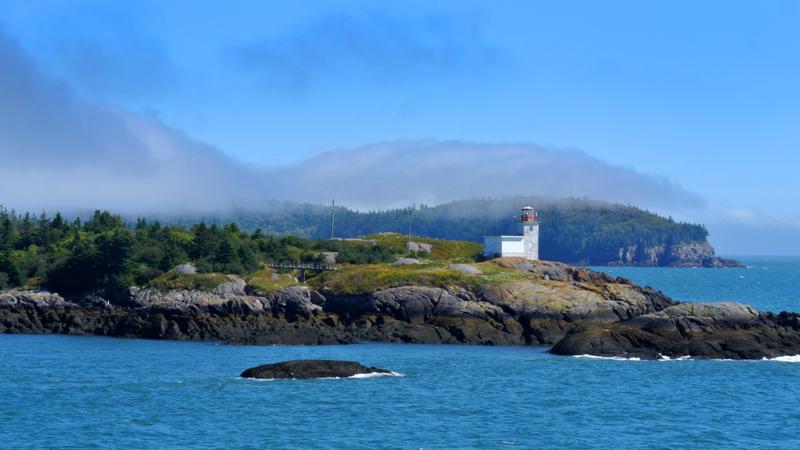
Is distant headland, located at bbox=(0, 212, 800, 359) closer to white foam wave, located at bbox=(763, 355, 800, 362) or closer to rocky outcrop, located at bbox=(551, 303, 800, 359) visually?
rocky outcrop, located at bbox=(551, 303, 800, 359)

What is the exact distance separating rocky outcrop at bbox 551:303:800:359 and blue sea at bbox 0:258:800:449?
2.35 m

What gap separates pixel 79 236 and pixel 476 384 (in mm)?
76989

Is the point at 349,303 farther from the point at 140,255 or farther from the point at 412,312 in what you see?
the point at 140,255

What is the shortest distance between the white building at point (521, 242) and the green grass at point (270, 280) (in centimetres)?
2260

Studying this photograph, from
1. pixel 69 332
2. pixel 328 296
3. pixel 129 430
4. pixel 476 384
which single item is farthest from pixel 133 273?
pixel 129 430

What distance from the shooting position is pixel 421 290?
85.6 metres

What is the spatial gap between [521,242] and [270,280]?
92.9 feet

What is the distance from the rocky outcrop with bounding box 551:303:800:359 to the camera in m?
69.7

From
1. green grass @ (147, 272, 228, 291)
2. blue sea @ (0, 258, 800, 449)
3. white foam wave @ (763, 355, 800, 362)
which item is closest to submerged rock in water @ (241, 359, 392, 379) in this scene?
blue sea @ (0, 258, 800, 449)

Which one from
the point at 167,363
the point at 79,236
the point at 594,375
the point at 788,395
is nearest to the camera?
the point at 788,395

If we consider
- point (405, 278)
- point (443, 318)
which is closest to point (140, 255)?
point (405, 278)

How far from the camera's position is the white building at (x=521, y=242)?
107750 mm

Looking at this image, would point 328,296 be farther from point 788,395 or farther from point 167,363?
point 788,395

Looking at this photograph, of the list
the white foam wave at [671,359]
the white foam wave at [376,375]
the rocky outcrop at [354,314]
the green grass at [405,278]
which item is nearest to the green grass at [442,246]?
the green grass at [405,278]
